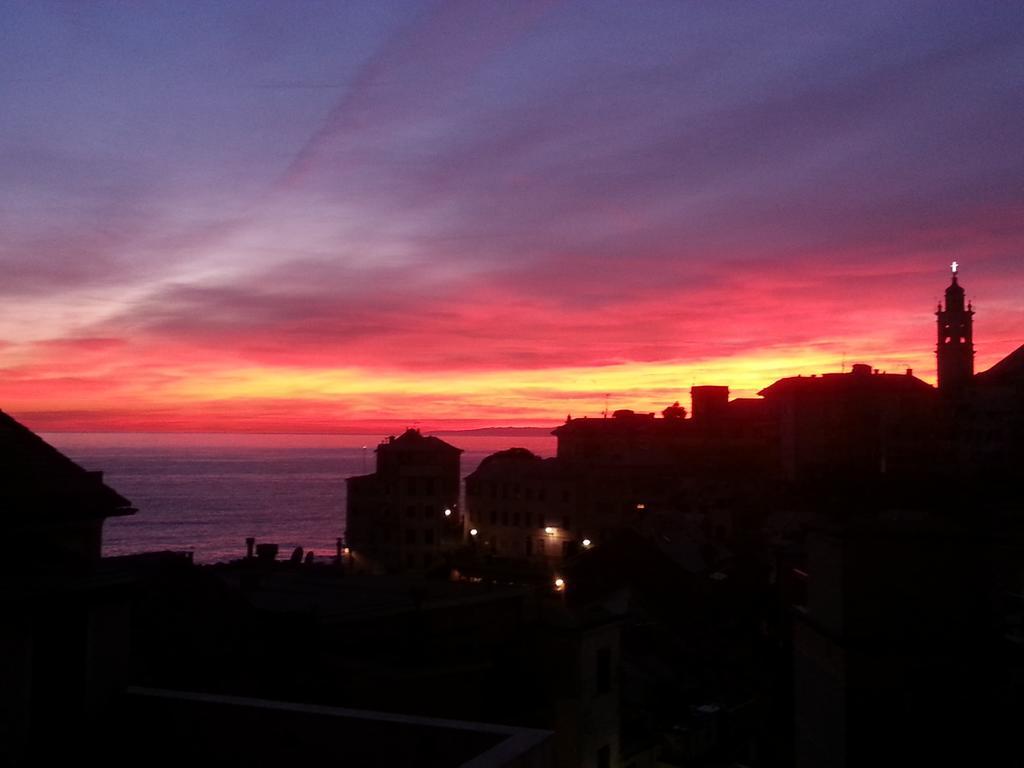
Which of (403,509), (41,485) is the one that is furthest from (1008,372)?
(41,485)

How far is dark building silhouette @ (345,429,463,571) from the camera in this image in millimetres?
68062

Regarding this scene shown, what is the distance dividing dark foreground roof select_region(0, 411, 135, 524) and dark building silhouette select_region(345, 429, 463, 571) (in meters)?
60.3

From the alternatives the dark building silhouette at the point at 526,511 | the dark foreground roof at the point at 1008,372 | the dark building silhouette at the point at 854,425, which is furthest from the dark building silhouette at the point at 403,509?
the dark foreground roof at the point at 1008,372

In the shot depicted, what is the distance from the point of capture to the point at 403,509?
224 ft

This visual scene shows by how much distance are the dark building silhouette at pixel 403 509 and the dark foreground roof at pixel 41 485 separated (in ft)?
198

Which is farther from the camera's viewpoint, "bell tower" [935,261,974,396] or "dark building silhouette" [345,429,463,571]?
"bell tower" [935,261,974,396]

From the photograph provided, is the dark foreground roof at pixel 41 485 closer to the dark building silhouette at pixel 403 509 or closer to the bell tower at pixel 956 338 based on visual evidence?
the dark building silhouette at pixel 403 509

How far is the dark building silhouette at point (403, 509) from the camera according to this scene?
68.1 m

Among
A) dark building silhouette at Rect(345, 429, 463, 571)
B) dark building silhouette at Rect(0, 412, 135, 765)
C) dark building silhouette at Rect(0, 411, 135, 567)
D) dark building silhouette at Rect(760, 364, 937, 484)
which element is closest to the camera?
dark building silhouette at Rect(0, 412, 135, 765)

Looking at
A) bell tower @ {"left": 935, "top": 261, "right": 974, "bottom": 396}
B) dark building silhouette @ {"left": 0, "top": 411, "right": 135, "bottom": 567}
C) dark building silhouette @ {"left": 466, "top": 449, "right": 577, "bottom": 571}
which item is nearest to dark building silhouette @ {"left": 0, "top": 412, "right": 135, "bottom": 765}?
dark building silhouette @ {"left": 0, "top": 411, "right": 135, "bottom": 567}

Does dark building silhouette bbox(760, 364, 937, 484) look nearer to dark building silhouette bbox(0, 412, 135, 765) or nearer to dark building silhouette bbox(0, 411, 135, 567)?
dark building silhouette bbox(0, 411, 135, 567)

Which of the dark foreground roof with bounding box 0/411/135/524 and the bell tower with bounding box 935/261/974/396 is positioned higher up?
the bell tower with bounding box 935/261/974/396

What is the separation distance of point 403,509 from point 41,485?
6231 centimetres

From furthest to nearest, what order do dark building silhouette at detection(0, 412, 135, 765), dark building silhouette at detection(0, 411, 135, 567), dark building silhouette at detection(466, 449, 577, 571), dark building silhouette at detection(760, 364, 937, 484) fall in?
dark building silhouette at detection(760, 364, 937, 484)
dark building silhouette at detection(466, 449, 577, 571)
dark building silhouette at detection(0, 411, 135, 567)
dark building silhouette at detection(0, 412, 135, 765)
